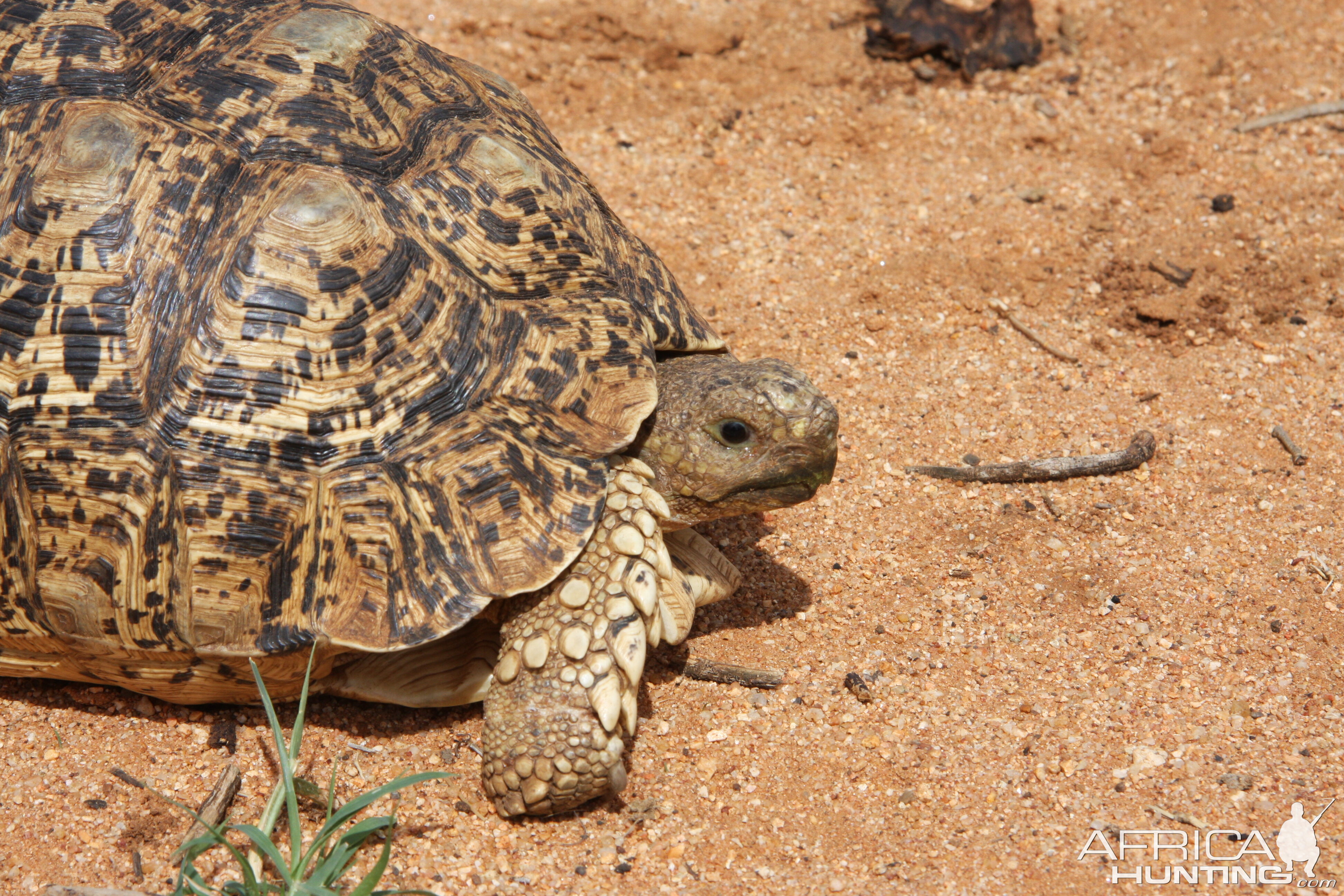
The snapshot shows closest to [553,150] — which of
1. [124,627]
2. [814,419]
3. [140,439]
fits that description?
[814,419]

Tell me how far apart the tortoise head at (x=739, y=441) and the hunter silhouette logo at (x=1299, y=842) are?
4.97ft

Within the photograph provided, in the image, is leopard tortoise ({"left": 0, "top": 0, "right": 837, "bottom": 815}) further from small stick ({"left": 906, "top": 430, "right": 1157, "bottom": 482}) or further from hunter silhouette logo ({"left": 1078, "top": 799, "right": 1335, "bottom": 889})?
hunter silhouette logo ({"left": 1078, "top": 799, "right": 1335, "bottom": 889})

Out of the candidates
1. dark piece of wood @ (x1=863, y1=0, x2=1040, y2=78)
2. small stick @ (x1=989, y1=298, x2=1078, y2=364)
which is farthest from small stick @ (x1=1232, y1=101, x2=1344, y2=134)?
small stick @ (x1=989, y1=298, x2=1078, y2=364)

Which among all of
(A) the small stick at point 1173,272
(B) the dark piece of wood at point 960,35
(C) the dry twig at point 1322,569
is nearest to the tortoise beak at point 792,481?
(C) the dry twig at point 1322,569

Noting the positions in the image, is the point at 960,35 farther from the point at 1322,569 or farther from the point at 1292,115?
the point at 1322,569

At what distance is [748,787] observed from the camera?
3.07 metres

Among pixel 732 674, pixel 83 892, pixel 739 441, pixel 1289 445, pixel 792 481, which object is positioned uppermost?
pixel 739 441

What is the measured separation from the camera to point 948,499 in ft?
13.3

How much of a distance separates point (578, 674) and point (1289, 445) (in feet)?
9.69

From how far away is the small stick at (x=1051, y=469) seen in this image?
408 centimetres

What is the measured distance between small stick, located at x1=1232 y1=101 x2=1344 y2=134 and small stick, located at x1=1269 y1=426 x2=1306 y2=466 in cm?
231

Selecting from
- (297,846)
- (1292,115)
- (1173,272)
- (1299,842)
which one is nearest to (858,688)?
(1299,842)

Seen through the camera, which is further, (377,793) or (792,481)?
(792,481)

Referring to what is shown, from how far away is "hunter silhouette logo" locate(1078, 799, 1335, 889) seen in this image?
2.75m
